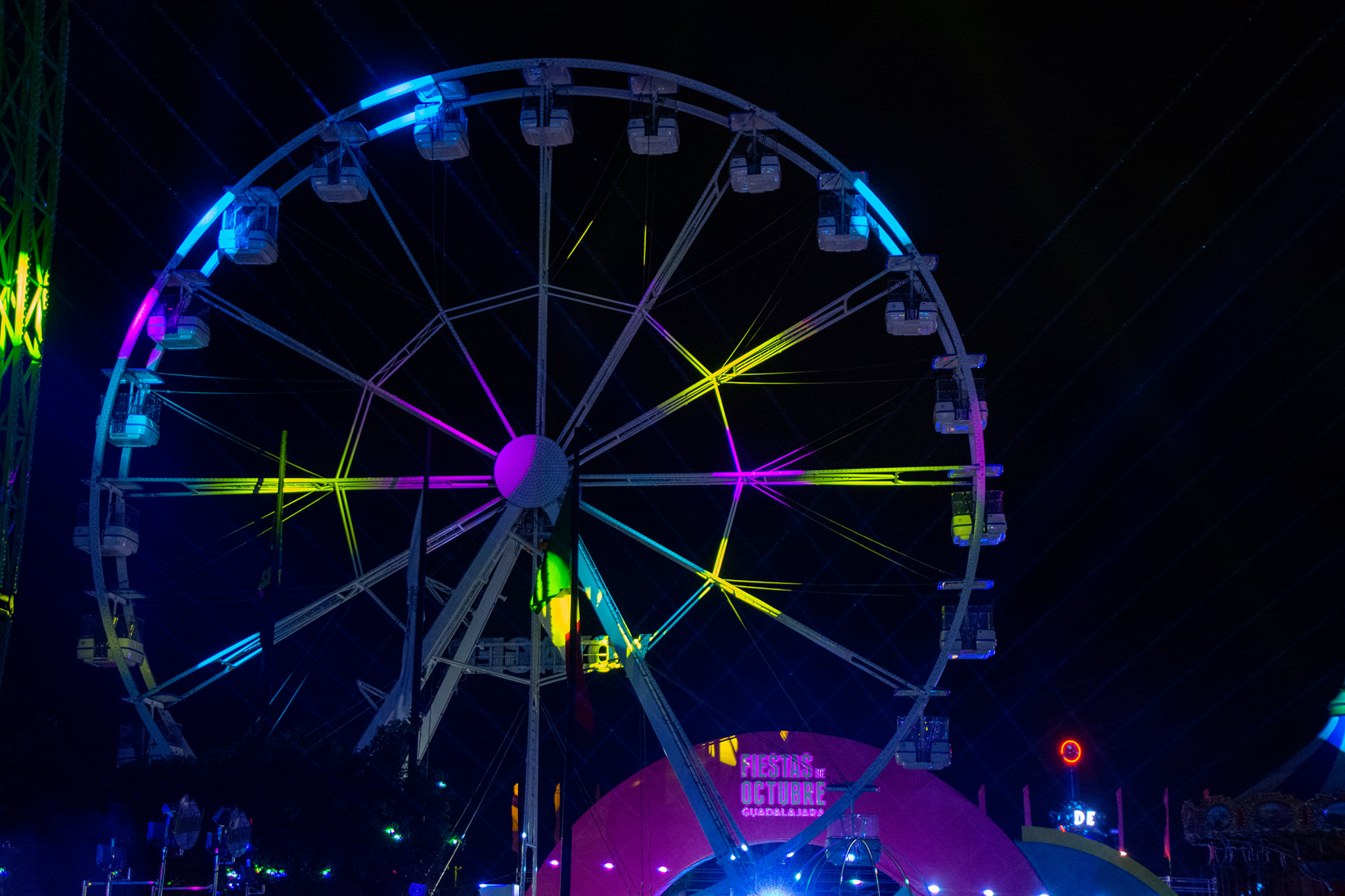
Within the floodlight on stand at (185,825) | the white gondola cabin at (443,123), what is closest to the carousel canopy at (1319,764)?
the floodlight on stand at (185,825)

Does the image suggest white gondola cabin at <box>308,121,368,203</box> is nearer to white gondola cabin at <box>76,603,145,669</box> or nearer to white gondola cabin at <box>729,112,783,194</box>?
white gondola cabin at <box>729,112,783,194</box>

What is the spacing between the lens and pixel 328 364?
67.5 ft

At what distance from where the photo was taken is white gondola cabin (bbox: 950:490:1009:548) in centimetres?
2067

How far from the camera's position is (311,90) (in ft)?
71.0

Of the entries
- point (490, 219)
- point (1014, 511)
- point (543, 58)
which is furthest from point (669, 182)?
point (1014, 511)

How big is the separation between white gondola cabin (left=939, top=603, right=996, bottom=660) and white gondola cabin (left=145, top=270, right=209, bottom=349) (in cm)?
1227

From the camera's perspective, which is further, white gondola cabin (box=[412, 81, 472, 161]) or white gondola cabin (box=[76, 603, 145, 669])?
white gondola cabin (box=[76, 603, 145, 669])

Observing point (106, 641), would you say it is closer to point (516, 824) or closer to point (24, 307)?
point (24, 307)

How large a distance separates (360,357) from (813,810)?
513 inches

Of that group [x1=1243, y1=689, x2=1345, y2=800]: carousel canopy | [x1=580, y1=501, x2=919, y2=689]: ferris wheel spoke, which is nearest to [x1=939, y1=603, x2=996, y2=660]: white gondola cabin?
[x1=580, y1=501, x2=919, y2=689]: ferris wheel spoke

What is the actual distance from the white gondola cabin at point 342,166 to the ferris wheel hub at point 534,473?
4.49 m

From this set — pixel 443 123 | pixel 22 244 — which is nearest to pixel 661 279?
pixel 443 123

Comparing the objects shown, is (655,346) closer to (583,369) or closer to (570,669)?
(583,369)

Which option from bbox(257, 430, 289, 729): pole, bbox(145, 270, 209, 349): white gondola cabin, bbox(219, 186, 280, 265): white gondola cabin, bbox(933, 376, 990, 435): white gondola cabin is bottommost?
bbox(257, 430, 289, 729): pole
